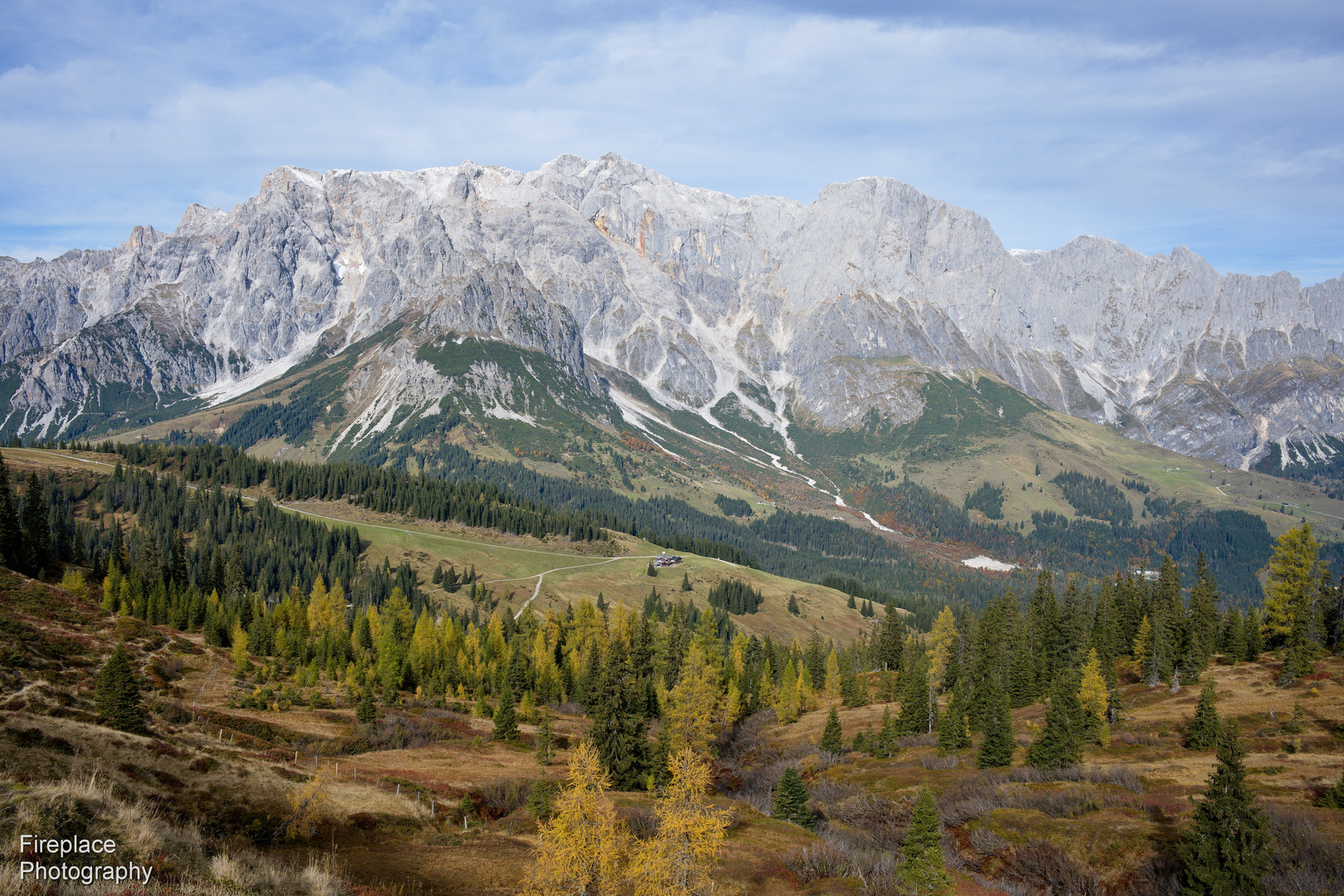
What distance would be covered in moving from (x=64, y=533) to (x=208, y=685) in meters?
67.7

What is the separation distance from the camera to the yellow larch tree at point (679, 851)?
33906 millimetres

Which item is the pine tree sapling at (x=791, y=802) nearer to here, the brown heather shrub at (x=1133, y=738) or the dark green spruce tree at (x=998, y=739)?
the dark green spruce tree at (x=998, y=739)

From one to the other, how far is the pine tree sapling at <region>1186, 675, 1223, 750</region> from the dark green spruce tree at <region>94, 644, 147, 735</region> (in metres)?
76.2

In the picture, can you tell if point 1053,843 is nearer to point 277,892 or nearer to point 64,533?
point 277,892

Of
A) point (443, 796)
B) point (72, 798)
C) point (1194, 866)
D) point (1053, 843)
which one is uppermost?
point (72, 798)

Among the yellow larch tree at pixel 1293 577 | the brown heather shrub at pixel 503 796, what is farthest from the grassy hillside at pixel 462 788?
the yellow larch tree at pixel 1293 577

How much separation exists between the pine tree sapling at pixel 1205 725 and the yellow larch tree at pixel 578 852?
5049 cm

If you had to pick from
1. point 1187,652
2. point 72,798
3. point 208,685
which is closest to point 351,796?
point 72,798

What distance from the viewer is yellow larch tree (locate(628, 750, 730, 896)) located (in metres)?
33.9

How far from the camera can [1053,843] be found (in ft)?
146

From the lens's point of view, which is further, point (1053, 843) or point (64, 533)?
point (64, 533)

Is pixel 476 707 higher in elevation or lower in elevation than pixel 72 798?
lower

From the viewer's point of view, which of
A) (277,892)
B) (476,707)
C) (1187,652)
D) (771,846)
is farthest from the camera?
(476,707)

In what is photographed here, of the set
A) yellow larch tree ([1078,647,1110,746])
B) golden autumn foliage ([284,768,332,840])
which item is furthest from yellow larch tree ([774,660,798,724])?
golden autumn foliage ([284,768,332,840])
